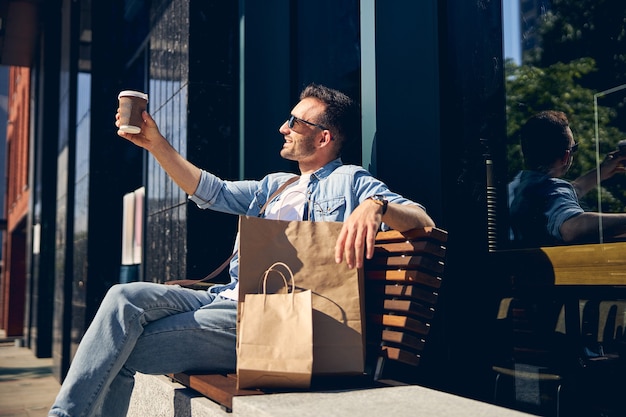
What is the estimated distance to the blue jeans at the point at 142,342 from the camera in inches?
99.7

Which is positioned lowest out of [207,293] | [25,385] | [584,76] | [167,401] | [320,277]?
[25,385]

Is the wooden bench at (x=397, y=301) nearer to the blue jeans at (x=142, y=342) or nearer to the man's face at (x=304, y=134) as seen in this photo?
the blue jeans at (x=142, y=342)

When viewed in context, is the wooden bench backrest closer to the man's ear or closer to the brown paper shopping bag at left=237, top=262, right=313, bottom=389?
the brown paper shopping bag at left=237, top=262, right=313, bottom=389

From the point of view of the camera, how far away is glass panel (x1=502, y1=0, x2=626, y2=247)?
2533 mm

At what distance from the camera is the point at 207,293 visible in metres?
3.01

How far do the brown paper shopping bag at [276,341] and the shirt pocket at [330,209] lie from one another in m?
0.66

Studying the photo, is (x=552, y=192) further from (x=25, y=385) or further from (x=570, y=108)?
(x=25, y=385)

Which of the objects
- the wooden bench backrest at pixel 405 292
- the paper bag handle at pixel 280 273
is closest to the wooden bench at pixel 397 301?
the wooden bench backrest at pixel 405 292

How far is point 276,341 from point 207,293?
862 millimetres

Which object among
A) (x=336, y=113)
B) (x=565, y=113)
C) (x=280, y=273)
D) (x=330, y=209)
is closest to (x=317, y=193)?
(x=330, y=209)

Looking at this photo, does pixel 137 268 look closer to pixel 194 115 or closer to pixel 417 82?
pixel 194 115

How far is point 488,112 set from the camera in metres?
3.15

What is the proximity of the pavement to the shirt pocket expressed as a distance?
13.8ft

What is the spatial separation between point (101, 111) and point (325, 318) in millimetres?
6163
